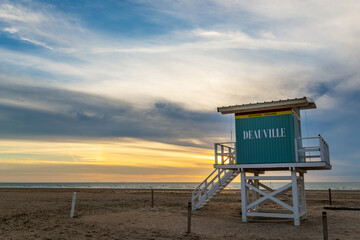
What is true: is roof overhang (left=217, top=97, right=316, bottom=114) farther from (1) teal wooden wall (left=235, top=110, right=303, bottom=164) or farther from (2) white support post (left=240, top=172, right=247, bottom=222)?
(2) white support post (left=240, top=172, right=247, bottom=222)

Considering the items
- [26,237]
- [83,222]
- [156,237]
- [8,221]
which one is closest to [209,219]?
[156,237]

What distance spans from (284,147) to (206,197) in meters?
6.91

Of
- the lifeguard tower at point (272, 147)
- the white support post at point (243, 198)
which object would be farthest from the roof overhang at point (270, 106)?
the white support post at point (243, 198)

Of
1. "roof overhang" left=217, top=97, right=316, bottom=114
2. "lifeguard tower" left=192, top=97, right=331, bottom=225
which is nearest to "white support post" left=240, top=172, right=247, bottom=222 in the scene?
"lifeguard tower" left=192, top=97, right=331, bottom=225

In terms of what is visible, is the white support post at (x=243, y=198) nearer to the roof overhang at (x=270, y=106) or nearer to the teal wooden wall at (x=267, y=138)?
the teal wooden wall at (x=267, y=138)

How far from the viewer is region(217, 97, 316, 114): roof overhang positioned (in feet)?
52.9

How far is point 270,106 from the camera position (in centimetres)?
1673

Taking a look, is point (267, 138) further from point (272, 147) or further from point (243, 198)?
point (243, 198)

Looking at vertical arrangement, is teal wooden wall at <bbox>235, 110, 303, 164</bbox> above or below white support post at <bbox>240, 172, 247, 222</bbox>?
above

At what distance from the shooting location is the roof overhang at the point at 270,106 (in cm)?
1612

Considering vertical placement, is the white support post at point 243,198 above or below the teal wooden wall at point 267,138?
below

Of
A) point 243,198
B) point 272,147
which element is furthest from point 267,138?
point 243,198

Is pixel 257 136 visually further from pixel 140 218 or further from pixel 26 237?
pixel 26 237

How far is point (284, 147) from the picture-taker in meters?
16.3
